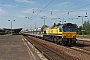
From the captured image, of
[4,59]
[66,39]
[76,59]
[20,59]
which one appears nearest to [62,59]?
[76,59]

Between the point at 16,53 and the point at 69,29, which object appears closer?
the point at 16,53

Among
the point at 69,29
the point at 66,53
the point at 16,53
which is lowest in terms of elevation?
the point at 66,53

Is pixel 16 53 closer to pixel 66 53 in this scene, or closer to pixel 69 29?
pixel 66 53

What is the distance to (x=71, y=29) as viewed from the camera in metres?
30.5

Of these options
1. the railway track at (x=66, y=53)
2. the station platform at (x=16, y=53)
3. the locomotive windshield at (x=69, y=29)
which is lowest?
the railway track at (x=66, y=53)

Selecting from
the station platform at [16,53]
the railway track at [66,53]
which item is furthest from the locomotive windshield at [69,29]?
the station platform at [16,53]

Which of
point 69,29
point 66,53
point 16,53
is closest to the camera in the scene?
point 16,53

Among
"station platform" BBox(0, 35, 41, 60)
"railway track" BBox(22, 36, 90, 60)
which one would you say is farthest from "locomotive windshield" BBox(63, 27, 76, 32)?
"station platform" BBox(0, 35, 41, 60)

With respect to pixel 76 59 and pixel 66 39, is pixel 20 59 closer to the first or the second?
pixel 76 59

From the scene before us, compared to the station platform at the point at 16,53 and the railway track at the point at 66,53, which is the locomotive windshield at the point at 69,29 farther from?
the station platform at the point at 16,53

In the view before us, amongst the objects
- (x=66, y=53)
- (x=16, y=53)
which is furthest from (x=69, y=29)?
(x=16, y=53)

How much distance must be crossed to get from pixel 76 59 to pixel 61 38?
47.5 feet

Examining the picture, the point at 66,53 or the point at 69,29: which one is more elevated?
the point at 69,29

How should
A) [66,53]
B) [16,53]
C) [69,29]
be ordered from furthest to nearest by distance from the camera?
1. [69,29]
2. [66,53]
3. [16,53]
